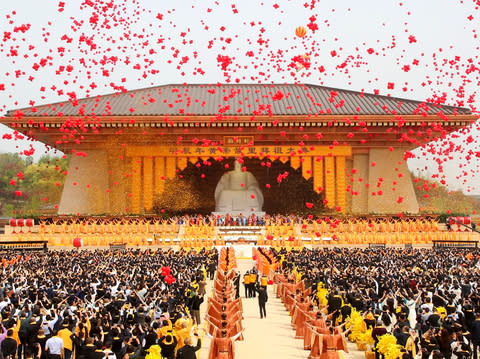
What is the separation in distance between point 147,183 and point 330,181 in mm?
13993

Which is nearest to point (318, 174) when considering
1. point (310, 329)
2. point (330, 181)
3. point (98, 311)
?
point (330, 181)

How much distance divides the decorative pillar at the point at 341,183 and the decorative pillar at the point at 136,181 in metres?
15.1

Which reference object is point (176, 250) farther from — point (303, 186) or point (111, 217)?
point (303, 186)

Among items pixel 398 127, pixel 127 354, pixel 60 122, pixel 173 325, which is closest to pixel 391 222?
pixel 398 127

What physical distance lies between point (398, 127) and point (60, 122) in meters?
23.7

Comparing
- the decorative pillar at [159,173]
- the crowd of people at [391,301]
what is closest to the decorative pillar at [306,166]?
the decorative pillar at [159,173]

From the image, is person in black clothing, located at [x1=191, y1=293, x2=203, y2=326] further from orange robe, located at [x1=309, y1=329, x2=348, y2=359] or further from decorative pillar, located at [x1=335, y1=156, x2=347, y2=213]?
decorative pillar, located at [x1=335, y1=156, x2=347, y2=213]

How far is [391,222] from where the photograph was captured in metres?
37.7

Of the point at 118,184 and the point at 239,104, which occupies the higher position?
the point at 239,104

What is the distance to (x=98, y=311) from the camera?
1252cm

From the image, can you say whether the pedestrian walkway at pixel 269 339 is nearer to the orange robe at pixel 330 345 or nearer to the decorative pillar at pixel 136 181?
the orange robe at pixel 330 345

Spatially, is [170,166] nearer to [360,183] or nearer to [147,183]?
[147,183]

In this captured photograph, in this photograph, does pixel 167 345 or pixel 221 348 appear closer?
pixel 167 345

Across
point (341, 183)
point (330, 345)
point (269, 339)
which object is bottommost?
point (269, 339)
